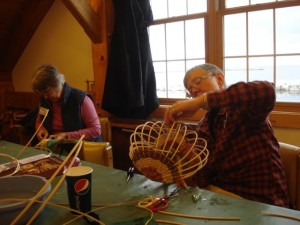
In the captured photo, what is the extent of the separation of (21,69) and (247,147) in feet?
13.2

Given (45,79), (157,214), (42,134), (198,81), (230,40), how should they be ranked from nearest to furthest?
(157,214)
(198,81)
(45,79)
(42,134)
(230,40)

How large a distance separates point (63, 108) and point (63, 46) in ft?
5.28

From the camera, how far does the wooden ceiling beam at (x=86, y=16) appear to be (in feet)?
9.27

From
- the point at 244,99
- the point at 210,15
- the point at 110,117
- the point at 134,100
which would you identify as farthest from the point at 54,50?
the point at 244,99

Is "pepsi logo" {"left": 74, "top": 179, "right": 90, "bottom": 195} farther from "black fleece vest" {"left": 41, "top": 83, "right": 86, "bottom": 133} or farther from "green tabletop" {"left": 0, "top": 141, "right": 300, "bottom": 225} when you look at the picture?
"black fleece vest" {"left": 41, "top": 83, "right": 86, "bottom": 133}

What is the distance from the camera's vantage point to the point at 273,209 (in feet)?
2.94

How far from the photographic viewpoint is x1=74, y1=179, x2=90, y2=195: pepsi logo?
35.6 inches

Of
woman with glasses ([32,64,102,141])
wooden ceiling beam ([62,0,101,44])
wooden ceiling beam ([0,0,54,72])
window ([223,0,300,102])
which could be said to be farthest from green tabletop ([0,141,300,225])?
wooden ceiling beam ([0,0,54,72])

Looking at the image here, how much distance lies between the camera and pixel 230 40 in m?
2.48

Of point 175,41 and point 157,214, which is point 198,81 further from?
point 175,41

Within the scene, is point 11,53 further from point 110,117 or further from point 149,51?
point 149,51

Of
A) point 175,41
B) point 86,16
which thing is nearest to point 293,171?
point 175,41

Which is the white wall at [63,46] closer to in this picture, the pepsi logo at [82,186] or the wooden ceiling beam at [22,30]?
the wooden ceiling beam at [22,30]

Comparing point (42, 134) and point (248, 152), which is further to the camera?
point (42, 134)
